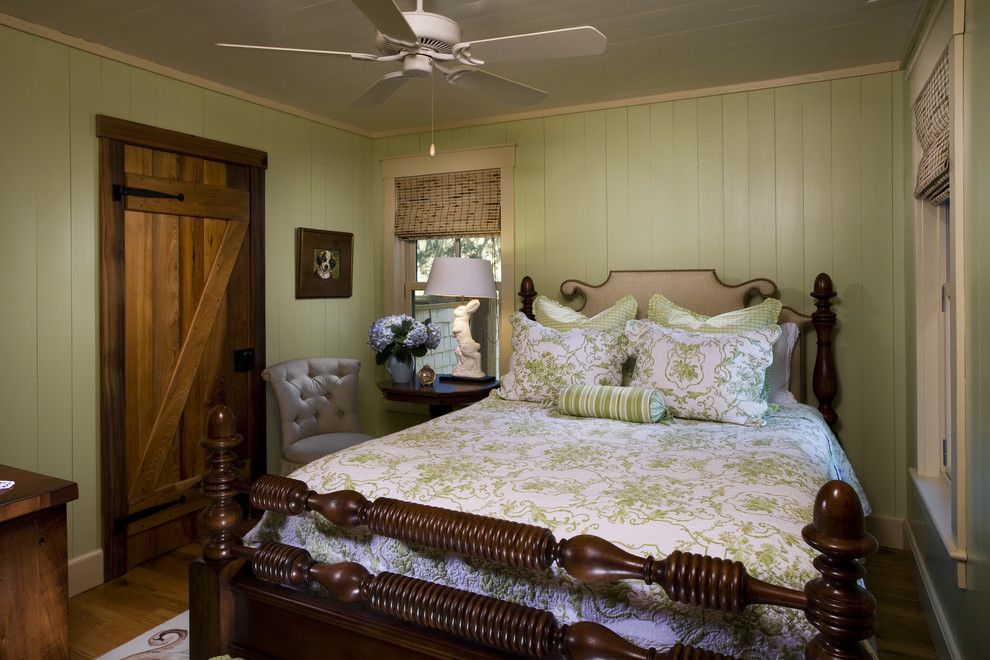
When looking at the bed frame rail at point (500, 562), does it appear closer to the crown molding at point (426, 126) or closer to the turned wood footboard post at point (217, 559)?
the turned wood footboard post at point (217, 559)

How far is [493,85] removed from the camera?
2439 mm

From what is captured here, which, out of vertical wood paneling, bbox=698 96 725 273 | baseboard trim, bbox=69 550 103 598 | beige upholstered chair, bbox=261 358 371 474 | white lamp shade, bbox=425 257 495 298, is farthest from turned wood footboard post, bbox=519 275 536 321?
baseboard trim, bbox=69 550 103 598

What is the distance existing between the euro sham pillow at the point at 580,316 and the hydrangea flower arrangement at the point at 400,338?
71 cm

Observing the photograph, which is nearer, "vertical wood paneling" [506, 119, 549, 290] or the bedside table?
the bedside table

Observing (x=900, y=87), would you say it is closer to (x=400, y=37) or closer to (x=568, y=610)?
(x=400, y=37)

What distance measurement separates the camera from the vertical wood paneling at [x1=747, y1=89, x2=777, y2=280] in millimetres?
3568

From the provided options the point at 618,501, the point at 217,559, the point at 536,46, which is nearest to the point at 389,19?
the point at 536,46

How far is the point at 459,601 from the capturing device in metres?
1.63

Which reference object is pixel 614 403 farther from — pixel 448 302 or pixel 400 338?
pixel 448 302

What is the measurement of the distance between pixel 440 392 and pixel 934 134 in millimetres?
2578

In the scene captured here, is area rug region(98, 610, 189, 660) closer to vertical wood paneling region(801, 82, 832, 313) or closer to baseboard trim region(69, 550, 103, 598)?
baseboard trim region(69, 550, 103, 598)

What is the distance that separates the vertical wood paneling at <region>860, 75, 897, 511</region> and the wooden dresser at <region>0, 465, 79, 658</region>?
3.49 m

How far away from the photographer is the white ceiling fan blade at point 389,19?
1666 mm

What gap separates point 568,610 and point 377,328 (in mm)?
2716
